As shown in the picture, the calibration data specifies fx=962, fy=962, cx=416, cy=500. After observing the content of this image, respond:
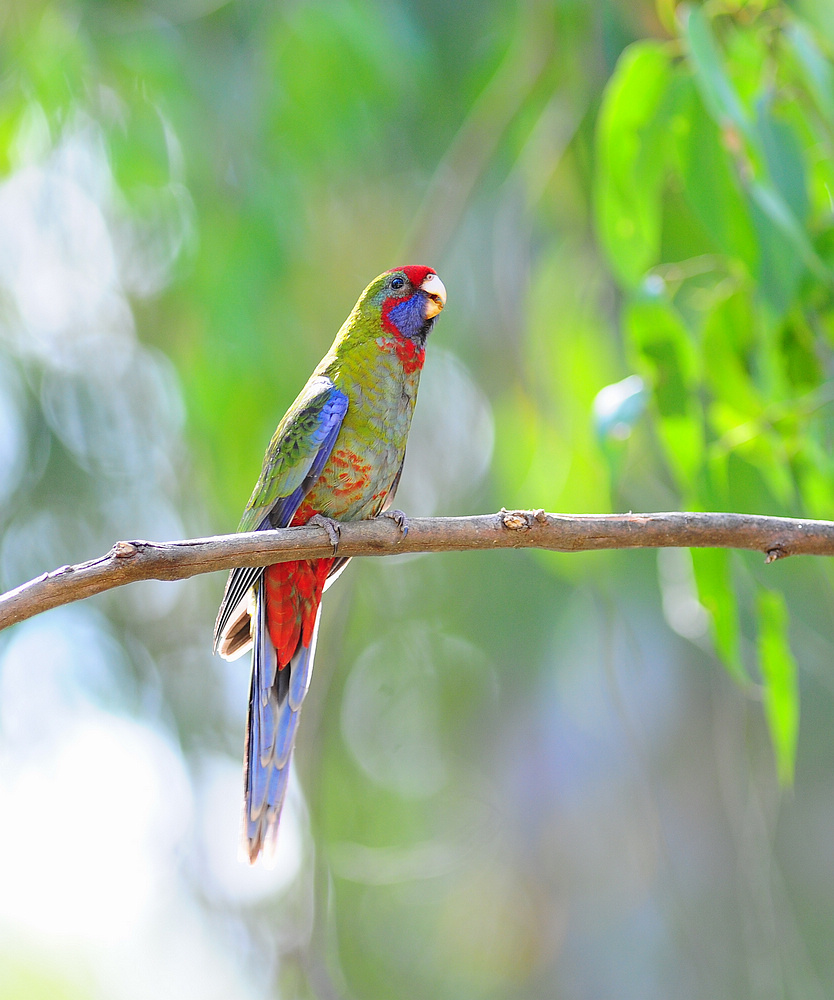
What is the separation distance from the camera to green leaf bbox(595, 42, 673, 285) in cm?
277

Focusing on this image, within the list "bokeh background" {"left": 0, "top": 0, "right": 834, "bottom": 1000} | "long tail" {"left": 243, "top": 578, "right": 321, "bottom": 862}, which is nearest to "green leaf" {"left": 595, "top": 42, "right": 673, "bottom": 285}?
"bokeh background" {"left": 0, "top": 0, "right": 834, "bottom": 1000}

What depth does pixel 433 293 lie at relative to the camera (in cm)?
293

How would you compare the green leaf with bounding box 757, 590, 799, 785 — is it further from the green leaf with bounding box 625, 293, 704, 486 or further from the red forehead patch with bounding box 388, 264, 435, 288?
the red forehead patch with bounding box 388, 264, 435, 288

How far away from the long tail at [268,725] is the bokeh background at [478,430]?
0.15 metres

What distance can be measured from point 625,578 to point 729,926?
300 cm

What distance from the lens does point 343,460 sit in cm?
282

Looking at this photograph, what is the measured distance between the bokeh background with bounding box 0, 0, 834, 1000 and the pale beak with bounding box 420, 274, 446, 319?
543 millimetres

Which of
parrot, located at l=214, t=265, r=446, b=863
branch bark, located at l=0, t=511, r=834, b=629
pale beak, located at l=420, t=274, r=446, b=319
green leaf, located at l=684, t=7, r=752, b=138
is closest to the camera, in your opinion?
branch bark, located at l=0, t=511, r=834, b=629

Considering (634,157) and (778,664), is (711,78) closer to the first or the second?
(634,157)

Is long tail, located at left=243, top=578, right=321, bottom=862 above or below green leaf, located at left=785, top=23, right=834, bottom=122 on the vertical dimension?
below

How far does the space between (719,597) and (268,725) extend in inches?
50.8

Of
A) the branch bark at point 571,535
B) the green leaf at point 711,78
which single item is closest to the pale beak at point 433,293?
the green leaf at point 711,78

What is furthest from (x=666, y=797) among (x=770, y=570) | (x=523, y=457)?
(x=523, y=457)

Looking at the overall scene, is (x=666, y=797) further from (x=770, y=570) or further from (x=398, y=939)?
(x=770, y=570)
